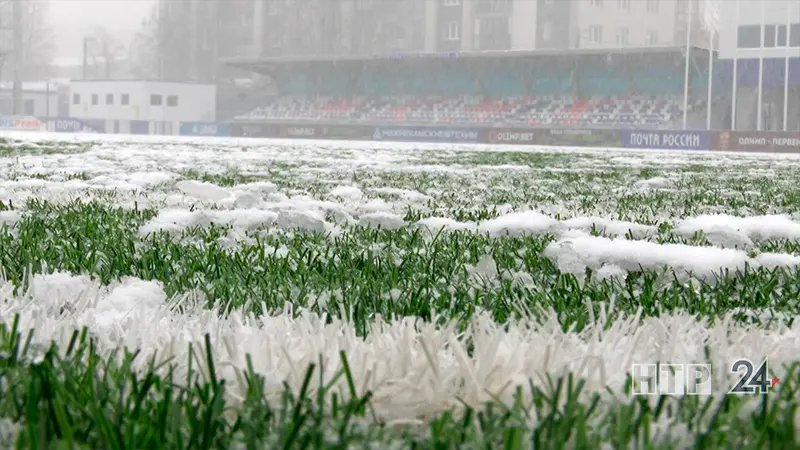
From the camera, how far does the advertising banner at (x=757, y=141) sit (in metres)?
34.7

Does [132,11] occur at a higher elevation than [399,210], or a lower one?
higher

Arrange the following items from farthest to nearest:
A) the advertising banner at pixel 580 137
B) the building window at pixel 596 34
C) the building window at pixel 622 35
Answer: the building window at pixel 622 35, the building window at pixel 596 34, the advertising banner at pixel 580 137

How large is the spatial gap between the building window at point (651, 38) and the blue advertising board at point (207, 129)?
3801cm

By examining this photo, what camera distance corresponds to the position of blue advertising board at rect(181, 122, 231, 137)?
5638 centimetres

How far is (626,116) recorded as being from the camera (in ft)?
169

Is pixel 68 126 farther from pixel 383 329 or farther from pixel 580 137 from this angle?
pixel 383 329

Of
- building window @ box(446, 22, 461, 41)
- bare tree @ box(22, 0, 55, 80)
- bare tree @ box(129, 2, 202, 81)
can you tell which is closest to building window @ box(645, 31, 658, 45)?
building window @ box(446, 22, 461, 41)

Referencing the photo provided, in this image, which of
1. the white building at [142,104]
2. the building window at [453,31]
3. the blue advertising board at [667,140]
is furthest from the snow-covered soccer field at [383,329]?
the building window at [453,31]

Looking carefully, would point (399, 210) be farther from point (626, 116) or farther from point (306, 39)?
point (306, 39)

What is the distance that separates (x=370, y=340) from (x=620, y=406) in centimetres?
54

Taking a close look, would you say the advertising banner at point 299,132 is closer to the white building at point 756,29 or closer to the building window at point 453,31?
the white building at point 756,29

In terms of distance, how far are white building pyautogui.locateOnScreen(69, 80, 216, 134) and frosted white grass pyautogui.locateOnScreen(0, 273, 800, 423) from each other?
7140 centimetres

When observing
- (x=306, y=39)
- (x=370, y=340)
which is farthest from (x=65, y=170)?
(x=306, y=39)

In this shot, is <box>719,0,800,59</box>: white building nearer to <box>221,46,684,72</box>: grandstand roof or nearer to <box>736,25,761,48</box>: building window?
<box>736,25,761,48</box>: building window
